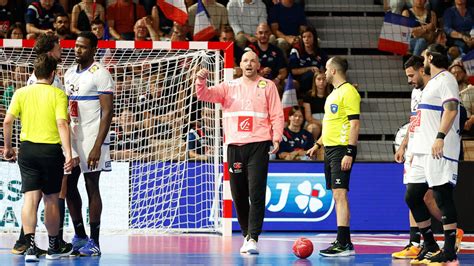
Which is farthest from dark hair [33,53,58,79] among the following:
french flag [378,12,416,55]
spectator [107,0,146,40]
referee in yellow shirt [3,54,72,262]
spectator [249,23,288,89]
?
french flag [378,12,416,55]

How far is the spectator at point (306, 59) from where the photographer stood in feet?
62.6

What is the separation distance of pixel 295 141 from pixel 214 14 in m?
3.69

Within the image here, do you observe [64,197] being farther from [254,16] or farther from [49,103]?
[254,16]

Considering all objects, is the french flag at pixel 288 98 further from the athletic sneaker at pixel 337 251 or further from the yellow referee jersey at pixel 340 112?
the athletic sneaker at pixel 337 251

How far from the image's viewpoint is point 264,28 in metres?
18.7

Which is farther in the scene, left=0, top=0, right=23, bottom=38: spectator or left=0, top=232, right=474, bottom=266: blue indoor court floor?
left=0, top=0, right=23, bottom=38: spectator

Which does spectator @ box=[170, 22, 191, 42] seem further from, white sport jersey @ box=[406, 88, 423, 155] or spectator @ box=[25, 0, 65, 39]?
white sport jersey @ box=[406, 88, 423, 155]

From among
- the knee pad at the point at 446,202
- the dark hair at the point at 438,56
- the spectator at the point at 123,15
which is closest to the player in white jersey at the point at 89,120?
the dark hair at the point at 438,56

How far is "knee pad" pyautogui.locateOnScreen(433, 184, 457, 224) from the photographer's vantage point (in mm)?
10617

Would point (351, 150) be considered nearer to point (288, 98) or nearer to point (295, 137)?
point (295, 137)

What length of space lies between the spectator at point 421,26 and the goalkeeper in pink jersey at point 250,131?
8525 mm

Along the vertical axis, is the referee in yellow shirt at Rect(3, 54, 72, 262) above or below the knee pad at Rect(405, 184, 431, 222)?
above

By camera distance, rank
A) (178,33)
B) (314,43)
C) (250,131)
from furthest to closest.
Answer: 1. (314,43)
2. (178,33)
3. (250,131)

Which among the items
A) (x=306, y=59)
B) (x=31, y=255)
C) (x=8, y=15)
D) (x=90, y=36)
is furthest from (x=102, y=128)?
(x=306, y=59)
